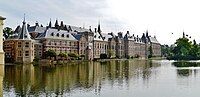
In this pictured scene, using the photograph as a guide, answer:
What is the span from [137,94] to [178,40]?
75147 mm

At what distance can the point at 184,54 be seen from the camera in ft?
281

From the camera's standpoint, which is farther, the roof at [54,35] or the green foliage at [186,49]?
the green foliage at [186,49]

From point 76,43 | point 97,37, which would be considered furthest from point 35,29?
point 97,37

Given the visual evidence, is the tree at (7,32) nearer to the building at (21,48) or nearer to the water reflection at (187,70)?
the building at (21,48)

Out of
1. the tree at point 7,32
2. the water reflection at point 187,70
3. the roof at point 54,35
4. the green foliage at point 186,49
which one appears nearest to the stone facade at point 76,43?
the roof at point 54,35

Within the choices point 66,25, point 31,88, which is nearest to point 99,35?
point 66,25

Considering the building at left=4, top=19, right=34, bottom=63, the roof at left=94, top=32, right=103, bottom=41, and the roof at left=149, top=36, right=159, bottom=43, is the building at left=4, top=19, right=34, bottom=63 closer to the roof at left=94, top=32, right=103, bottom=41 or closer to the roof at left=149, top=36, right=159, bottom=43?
the roof at left=94, top=32, right=103, bottom=41

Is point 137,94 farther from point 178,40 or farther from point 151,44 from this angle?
point 151,44

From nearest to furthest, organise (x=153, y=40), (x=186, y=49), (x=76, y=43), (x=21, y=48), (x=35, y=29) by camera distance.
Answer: (x=21, y=48), (x=35, y=29), (x=76, y=43), (x=186, y=49), (x=153, y=40)

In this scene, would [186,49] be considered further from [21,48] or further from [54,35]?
[21,48]

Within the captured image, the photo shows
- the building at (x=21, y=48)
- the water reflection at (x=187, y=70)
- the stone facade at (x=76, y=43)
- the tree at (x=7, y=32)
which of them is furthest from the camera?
the tree at (x=7, y=32)

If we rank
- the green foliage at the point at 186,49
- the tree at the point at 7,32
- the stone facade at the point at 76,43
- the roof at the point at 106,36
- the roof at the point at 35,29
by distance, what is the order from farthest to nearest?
the roof at the point at 106,36, the green foliage at the point at 186,49, the roof at the point at 35,29, the tree at the point at 7,32, the stone facade at the point at 76,43

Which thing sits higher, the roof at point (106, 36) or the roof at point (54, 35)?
the roof at point (106, 36)

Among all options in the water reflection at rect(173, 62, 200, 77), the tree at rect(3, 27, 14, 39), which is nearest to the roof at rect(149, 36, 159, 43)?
the tree at rect(3, 27, 14, 39)
